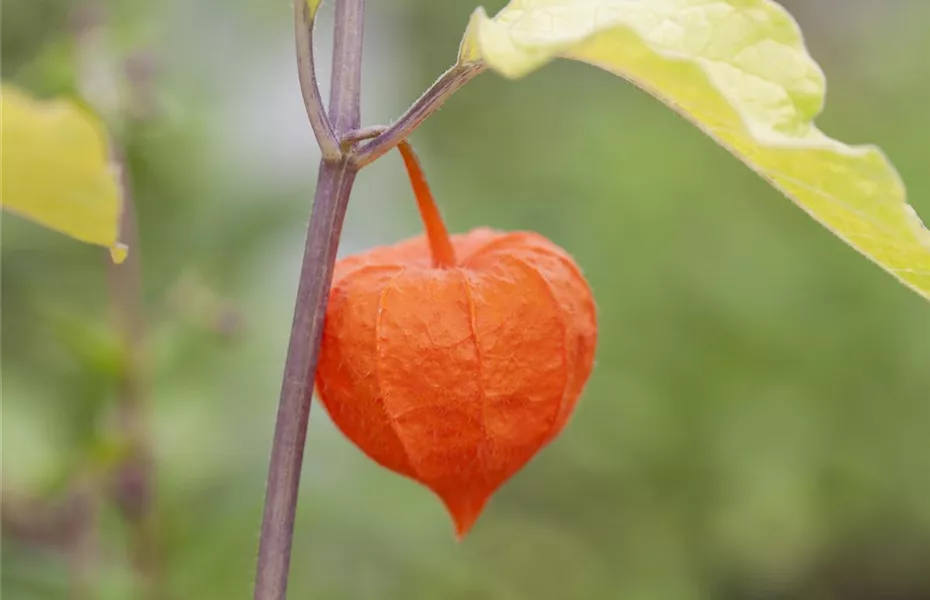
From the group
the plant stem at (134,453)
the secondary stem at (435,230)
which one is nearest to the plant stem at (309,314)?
the secondary stem at (435,230)

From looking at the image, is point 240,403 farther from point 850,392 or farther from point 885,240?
point 885,240

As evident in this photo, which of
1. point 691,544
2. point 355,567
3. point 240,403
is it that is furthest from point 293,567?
point 691,544

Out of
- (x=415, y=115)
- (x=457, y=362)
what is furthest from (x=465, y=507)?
(x=415, y=115)

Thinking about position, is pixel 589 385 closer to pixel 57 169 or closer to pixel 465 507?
pixel 465 507

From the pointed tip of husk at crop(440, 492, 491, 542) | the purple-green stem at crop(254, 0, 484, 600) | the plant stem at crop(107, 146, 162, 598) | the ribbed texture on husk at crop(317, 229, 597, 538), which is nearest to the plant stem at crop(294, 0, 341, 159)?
the purple-green stem at crop(254, 0, 484, 600)

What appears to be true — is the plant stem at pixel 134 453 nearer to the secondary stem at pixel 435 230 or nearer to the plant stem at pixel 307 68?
the secondary stem at pixel 435 230

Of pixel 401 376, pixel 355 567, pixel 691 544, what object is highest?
pixel 401 376
